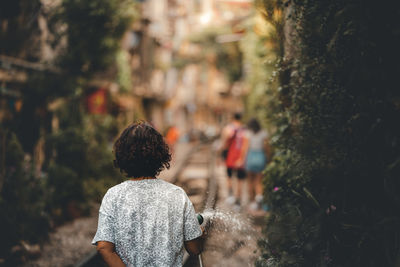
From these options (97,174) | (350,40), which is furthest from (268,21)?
(97,174)

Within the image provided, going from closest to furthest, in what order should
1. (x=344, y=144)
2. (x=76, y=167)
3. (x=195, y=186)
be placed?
1. (x=344, y=144)
2. (x=76, y=167)
3. (x=195, y=186)

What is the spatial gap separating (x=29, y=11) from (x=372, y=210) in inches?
377

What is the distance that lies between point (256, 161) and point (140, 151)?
307 inches

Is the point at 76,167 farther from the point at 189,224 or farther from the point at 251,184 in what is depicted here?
the point at 189,224

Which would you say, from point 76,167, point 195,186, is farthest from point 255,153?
point 195,186

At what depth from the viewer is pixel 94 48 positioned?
1158 cm

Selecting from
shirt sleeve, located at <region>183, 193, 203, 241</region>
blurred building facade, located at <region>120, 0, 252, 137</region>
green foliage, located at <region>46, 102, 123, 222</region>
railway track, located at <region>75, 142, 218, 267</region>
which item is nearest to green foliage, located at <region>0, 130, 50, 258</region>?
railway track, located at <region>75, 142, 218, 267</region>

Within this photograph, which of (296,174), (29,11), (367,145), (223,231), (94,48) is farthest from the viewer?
(94,48)

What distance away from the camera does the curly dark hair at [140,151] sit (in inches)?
93.4

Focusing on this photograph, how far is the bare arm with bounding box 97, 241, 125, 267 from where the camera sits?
2.29 meters

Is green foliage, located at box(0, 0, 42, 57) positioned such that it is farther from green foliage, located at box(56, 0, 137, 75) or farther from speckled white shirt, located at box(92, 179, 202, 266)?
speckled white shirt, located at box(92, 179, 202, 266)

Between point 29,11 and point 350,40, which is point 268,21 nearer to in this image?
point 350,40

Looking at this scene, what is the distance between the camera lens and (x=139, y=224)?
7.61 ft

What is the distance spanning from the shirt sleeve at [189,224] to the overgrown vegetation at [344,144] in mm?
1142
